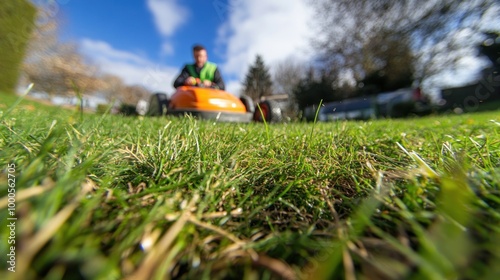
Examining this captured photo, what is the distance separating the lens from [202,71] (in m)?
5.48

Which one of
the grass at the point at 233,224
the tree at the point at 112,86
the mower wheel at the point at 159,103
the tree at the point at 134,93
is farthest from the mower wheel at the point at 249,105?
the tree at the point at 134,93

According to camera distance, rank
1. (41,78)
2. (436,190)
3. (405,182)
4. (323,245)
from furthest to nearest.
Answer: (41,78)
(405,182)
(436,190)
(323,245)

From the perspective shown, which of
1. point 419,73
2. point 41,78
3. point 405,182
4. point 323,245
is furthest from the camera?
point 41,78

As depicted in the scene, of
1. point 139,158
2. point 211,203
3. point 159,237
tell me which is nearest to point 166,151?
point 139,158

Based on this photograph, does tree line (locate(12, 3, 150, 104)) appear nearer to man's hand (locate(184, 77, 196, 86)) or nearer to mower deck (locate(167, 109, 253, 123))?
man's hand (locate(184, 77, 196, 86))

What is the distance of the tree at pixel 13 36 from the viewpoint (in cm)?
1120

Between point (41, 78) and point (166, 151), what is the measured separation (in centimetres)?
3605

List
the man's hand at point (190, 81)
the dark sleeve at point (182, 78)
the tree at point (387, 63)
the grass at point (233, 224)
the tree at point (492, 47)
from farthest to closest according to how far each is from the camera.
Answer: the tree at point (387, 63) < the tree at point (492, 47) < the dark sleeve at point (182, 78) < the man's hand at point (190, 81) < the grass at point (233, 224)

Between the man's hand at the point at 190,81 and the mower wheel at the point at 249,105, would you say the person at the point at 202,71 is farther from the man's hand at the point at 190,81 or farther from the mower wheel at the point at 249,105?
the mower wheel at the point at 249,105

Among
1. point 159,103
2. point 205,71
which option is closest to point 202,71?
point 205,71

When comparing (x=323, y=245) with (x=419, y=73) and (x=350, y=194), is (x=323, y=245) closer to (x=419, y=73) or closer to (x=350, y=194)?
(x=350, y=194)

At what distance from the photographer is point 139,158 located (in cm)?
82

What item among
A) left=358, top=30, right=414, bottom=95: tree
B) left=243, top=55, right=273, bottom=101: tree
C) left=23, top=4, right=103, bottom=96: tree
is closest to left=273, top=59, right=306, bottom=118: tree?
left=243, top=55, right=273, bottom=101: tree

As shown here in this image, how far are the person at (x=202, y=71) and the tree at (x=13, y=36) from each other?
→ 41.0 feet
